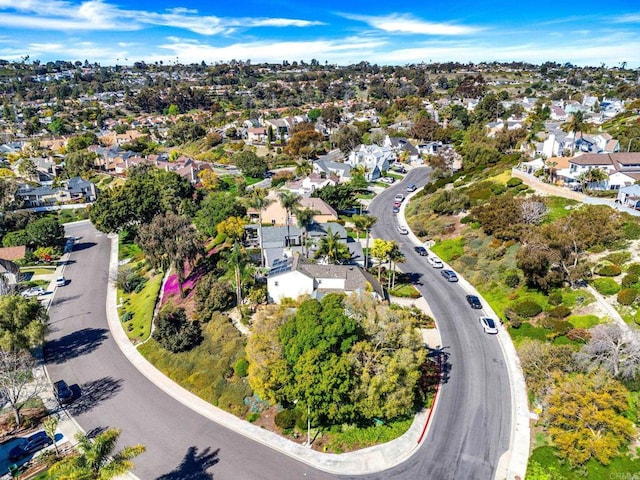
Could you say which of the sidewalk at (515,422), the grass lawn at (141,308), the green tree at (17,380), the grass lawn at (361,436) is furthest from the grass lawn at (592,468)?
the green tree at (17,380)

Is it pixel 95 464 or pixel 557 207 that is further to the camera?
pixel 557 207

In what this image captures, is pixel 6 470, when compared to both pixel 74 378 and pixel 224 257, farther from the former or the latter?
pixel 224 257

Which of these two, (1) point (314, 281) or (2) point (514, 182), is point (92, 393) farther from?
(2) point (514, 182)

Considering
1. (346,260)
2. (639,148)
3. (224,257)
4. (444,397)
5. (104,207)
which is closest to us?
(444,397)

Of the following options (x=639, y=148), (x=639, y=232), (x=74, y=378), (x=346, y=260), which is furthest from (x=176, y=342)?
(x=639, y=148)

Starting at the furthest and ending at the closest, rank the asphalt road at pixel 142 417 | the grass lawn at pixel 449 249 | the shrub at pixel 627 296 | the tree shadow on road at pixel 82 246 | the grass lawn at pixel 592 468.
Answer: the tree shadow on road at pixel 82 246 → the grass lawn at pixel 449 249 → the shrub at pixel 627 296 → the asphalt road at pixel 142 417 → the grass lawn at pixel 592 468

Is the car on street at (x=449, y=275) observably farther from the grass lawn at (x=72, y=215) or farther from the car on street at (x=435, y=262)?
the grass lawn at (x=72, y=215)

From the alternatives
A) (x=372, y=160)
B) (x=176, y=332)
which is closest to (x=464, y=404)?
(x=176, y=332)
